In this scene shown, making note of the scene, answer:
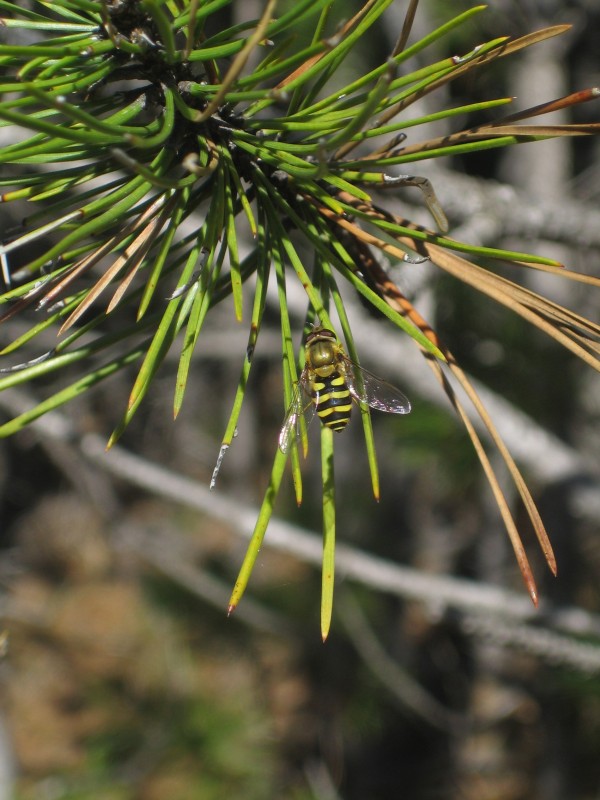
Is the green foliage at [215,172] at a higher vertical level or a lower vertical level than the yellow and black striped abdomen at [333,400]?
higher

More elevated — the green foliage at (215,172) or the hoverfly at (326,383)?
the green foliage at (215,172)

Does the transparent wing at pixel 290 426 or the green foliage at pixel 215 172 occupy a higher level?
the green foliage at pixel 215 172

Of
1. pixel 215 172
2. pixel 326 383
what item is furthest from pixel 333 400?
pixel 215 172

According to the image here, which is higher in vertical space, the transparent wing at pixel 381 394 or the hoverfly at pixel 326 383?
the hoverfly at pixel 326 383

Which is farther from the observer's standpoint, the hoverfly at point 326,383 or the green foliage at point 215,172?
the hoverfly at point 326,383

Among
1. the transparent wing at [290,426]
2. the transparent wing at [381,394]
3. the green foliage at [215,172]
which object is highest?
the green foliage at [215,172]

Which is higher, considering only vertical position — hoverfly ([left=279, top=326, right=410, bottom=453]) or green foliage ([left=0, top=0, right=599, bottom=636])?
green foliage ([left=0, top=0, right=599, bottom=636])

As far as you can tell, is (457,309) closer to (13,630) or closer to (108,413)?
(108,413)

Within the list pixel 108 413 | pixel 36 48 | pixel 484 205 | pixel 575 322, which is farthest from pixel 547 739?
pixel 108 413

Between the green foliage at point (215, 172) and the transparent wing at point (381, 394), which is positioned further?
the transparent wing at point (381, 394)
